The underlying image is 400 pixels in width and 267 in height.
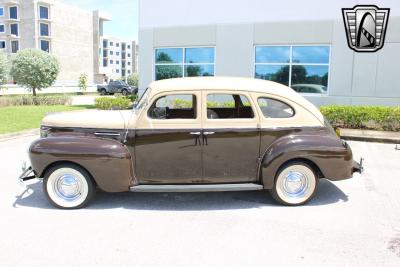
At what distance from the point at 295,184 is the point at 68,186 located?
3134mm

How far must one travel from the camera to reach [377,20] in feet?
44.5

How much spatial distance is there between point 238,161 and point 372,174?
3.30 m

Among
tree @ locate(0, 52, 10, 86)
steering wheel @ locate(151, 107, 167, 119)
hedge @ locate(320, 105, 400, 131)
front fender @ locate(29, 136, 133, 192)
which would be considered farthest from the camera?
tree @ locate(0, 52, 10, 86)

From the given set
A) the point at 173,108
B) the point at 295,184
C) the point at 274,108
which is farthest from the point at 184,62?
the point at 295,184

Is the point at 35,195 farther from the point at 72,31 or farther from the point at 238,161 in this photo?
the point at 72,31

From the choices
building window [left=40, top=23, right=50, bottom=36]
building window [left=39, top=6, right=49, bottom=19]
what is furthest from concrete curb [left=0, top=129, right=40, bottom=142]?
building window [left=39, top=6, right=49, bottom=19]

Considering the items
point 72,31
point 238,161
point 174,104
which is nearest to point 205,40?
point 174,104

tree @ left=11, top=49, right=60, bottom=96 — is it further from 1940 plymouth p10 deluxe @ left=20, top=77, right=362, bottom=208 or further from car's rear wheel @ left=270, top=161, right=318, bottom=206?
car's rear wheel @ left=270, top=161, right=318, bottom=206

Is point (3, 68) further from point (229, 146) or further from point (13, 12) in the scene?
point (13, 12)

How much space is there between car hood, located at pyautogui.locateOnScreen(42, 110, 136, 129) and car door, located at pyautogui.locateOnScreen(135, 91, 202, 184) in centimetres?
27

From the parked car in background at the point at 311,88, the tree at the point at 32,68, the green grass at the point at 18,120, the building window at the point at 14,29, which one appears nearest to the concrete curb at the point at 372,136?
the parked car in background at the point at 311,88

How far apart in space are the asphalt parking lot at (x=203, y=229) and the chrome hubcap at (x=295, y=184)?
227 mm

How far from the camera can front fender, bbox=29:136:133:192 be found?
16.9ft

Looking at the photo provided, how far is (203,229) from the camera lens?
15.2 ft
